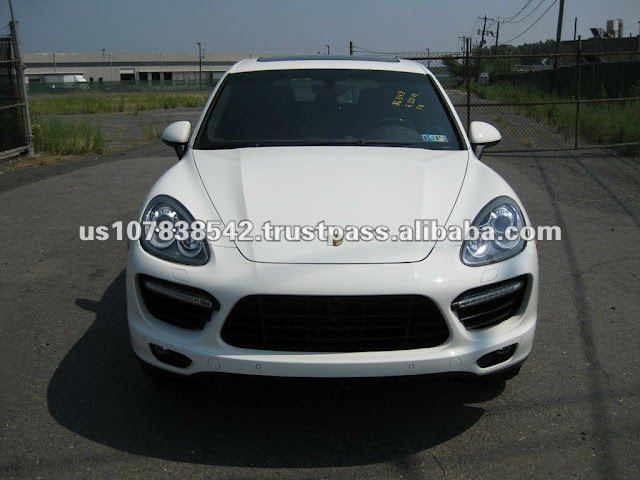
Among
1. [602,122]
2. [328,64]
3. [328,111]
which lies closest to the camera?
[328,111]

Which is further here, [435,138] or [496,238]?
[435,138]

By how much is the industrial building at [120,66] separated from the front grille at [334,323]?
8423 centimetres

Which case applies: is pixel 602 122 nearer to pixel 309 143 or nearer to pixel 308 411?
pixel 309 143

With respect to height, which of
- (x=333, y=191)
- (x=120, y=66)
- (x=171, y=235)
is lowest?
(x=120, y=66)

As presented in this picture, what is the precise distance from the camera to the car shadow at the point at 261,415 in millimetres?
2744

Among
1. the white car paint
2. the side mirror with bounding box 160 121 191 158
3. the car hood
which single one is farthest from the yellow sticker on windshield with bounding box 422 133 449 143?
the side mirror with bounding box 160 121 191 158

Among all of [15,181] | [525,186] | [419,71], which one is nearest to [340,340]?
[419,71]

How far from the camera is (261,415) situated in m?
3.05

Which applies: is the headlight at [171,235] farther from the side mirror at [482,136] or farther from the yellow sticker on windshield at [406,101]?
the side mirror at [482,136]

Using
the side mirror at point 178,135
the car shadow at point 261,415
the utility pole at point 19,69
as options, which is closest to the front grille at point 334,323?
the car shadow at point 261,415

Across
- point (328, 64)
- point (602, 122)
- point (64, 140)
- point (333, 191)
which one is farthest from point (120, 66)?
point (333, 191)

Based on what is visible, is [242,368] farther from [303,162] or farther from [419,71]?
[419,71]

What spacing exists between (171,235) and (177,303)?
0.34 meters

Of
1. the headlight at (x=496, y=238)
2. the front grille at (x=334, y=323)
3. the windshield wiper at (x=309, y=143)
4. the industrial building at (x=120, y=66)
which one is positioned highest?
the windshield wiper at (x=309, y=143)
